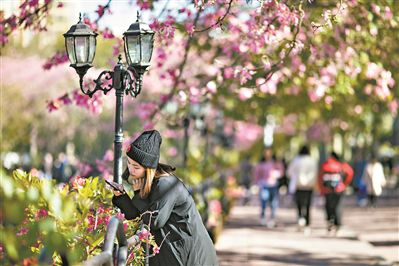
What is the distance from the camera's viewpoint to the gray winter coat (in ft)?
24.7

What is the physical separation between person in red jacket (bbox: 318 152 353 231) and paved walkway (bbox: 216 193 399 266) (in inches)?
15.8

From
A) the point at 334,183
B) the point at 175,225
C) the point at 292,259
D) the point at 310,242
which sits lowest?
the point at 310,242

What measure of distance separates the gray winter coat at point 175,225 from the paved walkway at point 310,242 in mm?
7691

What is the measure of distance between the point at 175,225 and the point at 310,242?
11.7 metres

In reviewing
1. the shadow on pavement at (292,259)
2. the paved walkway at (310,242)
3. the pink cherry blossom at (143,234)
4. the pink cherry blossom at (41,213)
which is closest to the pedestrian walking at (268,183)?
the paved walkway at (310,242)

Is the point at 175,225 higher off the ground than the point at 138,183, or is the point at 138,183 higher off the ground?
the point at 138,183

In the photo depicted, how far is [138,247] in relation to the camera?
23.0 feet

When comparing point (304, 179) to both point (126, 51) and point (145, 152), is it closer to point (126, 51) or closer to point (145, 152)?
point (126, 51)

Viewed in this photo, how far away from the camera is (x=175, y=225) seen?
299 inches

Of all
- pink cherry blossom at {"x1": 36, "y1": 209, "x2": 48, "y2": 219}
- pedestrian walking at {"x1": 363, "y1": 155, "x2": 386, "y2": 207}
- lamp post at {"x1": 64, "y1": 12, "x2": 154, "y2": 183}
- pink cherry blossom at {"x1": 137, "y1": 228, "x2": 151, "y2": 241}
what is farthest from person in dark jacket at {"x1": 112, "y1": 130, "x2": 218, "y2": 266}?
pedestrian walking at {"x1": 363, "y1": 155, "x2": 386, "y2": 207}

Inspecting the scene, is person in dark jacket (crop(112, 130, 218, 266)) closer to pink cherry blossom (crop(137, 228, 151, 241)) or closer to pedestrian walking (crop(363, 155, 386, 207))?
pink cherry blossom (crop(137, 228, 151, 241))

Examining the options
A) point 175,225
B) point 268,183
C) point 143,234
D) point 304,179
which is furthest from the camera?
point 268,183

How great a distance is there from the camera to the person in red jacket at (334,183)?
Answer: 20234 millimetres

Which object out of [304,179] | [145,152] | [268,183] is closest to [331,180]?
[304,179]
